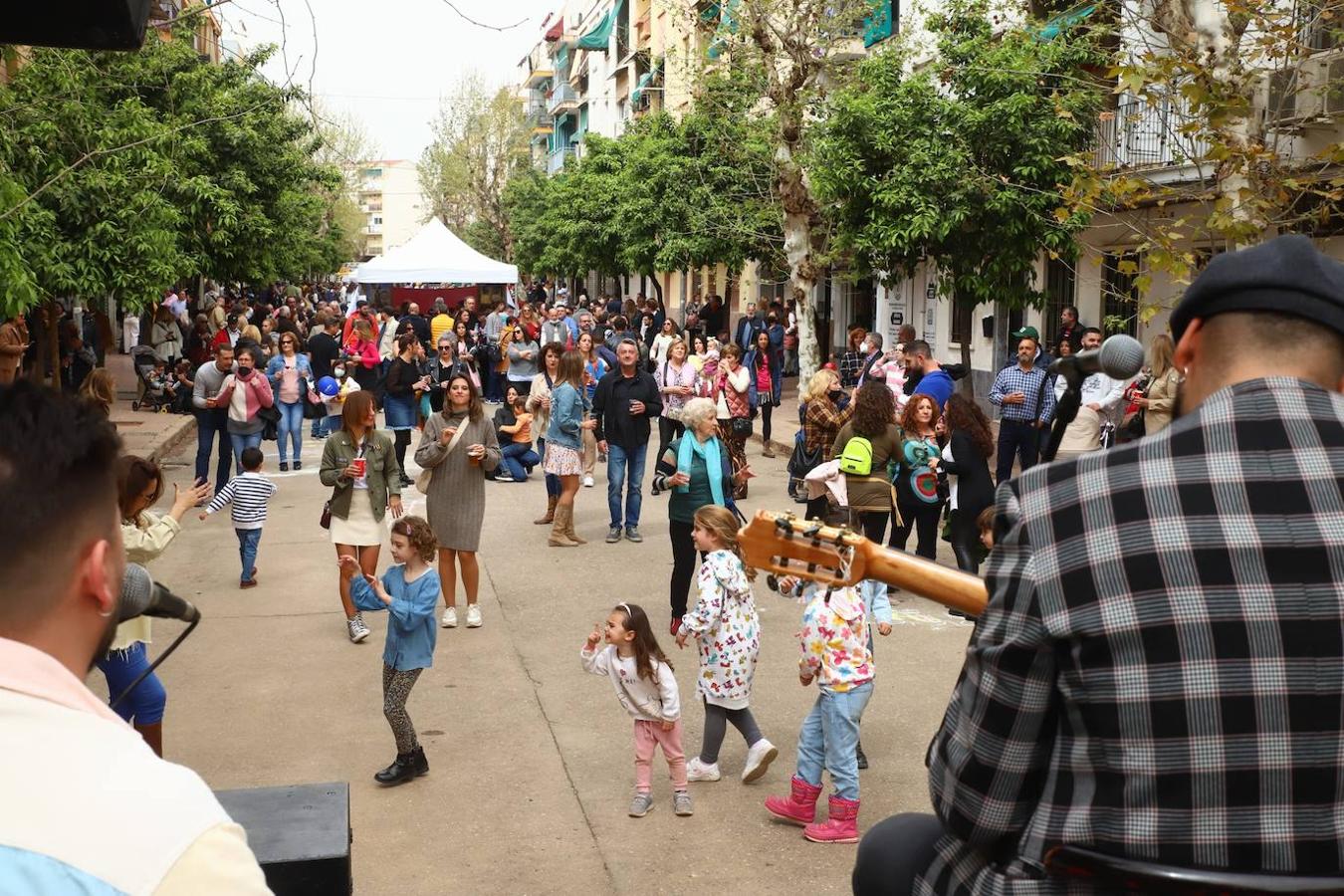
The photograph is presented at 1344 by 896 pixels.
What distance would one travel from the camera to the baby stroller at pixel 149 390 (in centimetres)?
2220

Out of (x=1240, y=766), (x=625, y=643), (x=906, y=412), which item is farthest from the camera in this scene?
(x=906, y=412)

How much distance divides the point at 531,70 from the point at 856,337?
72.4 metres

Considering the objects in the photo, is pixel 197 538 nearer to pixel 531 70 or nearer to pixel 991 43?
pixel 991 43

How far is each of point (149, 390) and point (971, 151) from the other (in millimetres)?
13051

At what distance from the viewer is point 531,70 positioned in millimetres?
85812

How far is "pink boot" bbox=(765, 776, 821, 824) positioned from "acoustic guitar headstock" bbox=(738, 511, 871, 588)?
12.0 ft

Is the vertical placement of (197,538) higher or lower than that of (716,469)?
lower

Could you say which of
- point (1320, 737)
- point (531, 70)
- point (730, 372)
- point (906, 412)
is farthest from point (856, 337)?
point (531, 70)

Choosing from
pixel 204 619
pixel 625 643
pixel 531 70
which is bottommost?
pixel 204 619

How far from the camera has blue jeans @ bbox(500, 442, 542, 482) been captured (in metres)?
15.3

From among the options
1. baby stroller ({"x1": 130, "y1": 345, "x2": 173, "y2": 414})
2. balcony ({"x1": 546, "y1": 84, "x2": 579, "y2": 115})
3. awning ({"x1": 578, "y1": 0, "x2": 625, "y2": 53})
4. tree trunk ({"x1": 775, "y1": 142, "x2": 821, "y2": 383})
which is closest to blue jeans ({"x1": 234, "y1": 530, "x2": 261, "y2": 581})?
tree trunk ({"x1": 775, "y1": 142, "x2": 821, "y2": 383})

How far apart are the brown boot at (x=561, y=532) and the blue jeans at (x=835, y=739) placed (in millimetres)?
6523

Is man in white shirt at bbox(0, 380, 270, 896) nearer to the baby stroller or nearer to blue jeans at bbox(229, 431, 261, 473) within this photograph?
blue jeans at bbox(229, 431, 261, 473)

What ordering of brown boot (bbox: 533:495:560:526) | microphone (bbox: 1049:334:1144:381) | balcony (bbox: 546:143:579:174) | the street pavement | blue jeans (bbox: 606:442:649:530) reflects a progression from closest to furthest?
microphone (bbox: 1049:334:1144:381)
the street pavement
blue jeans (bbox: 606:442:649:530)
brown boot (bbox: 533:495:560:526)
balcony (bbox: 546:143:579:174)
